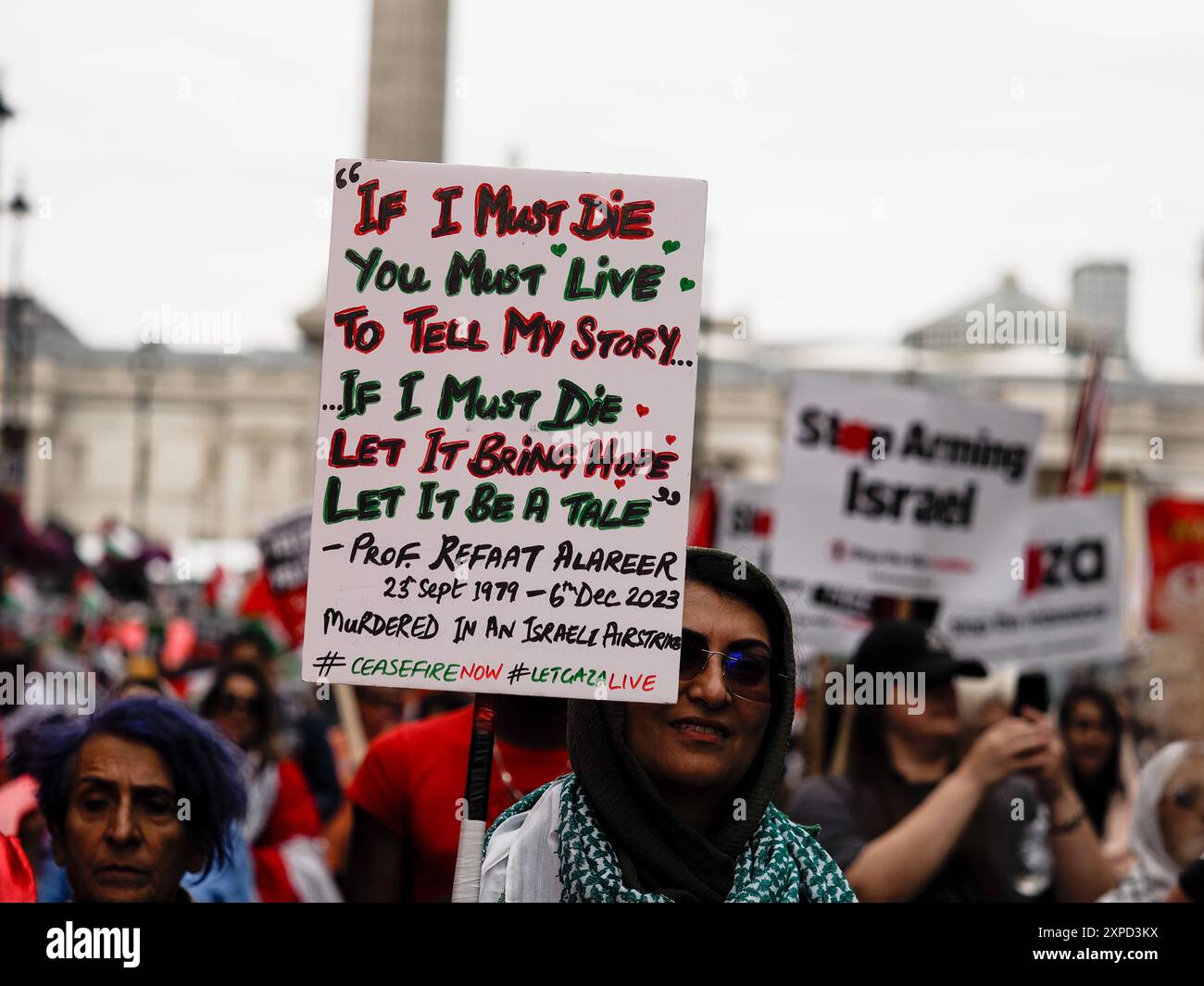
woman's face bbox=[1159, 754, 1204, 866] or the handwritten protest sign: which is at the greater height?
the handwritten protest sign

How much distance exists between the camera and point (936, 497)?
7910mm

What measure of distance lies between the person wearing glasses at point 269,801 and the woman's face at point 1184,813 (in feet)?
7.54

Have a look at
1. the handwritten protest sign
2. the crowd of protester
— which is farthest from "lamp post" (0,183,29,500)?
the handwritten protest sign

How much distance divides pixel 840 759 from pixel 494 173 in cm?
268

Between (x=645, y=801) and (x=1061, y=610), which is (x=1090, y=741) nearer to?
(x=1061, y=610)

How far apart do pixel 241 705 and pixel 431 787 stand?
2.61 meters

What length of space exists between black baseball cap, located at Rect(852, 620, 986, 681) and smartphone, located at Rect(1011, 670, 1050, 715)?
147mm

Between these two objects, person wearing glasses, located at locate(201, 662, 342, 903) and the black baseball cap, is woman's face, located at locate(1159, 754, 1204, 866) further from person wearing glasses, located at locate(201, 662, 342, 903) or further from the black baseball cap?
person wearing glasses, located at locate(201, 662, 342, 903)

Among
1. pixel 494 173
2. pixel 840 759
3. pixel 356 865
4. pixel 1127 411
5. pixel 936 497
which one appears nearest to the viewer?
pixel 494 173

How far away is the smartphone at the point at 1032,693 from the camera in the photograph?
14.5 ft

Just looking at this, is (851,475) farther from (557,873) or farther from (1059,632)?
(557,873)

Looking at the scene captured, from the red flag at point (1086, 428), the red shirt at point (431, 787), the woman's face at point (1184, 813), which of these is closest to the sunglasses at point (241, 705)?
the red shirt at point (431, 787)

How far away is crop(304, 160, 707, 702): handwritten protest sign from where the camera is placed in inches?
109

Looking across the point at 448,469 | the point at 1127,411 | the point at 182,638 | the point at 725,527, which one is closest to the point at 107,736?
the point at 448,469
